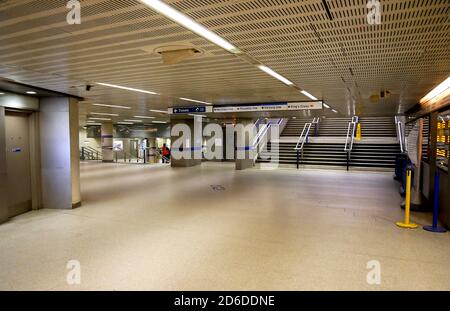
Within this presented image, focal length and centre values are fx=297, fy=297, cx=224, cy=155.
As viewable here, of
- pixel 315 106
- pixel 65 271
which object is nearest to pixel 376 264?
pixel 65 271

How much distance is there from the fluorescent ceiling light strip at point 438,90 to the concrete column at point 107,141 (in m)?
15.6

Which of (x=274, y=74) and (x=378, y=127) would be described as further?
(x=378, y=127)

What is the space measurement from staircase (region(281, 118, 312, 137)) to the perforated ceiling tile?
11346 millimetres

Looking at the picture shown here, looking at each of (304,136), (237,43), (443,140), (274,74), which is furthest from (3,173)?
(304,136)

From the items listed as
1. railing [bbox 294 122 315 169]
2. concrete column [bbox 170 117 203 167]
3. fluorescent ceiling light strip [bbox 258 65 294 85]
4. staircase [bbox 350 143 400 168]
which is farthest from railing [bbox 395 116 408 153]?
concrete column [bbox 170 117 203 167]

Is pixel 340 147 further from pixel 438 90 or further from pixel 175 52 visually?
pixel 175 52

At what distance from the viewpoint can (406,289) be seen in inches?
109

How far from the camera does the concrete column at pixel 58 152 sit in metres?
6.05

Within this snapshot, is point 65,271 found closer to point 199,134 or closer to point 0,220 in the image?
point 0,220

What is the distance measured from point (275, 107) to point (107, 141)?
12.8m

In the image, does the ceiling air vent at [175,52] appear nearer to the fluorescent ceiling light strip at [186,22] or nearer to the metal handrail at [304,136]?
the fluorescent ceiling light strip at [186,22]

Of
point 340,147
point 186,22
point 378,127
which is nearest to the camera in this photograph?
point 186,22

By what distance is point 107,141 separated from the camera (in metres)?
17.7

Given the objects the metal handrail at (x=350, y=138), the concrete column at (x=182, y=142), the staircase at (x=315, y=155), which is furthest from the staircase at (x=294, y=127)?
the concrete column at (x=182, y=142)
